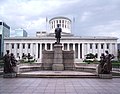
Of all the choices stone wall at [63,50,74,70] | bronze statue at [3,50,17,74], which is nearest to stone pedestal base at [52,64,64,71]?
stone wall at [63,50,74,70]

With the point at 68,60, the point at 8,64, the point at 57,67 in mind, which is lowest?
the point at 57,67

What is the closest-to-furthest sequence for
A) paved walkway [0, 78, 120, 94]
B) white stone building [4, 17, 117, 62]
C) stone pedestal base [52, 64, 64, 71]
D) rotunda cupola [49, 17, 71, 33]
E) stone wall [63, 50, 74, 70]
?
paved walkway [0, 78, 120, 94]
stone pedestal base [52, 64, 64, 71]
stone wall [63, 50, 74, 70]
white stone building [4, 17, 117, 62]
rotunda cupola [49, 17, 71, 33]

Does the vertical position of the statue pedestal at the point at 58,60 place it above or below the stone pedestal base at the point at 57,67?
above

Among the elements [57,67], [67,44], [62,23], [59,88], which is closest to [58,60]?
[57,67]

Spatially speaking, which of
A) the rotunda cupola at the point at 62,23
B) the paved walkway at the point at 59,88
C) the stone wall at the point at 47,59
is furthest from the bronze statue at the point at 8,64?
the rotunda cupola at the point at 62,23

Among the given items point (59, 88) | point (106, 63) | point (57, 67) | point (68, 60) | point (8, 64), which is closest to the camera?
point (59, 88)

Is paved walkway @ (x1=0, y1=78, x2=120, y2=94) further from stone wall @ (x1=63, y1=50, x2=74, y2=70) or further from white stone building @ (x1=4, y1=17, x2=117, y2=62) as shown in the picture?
white stone building @ (x1=4, y1=17, x2=117, y2=62)

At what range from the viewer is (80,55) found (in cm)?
10950

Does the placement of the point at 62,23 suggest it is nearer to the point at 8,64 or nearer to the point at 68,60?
the point at 68,60

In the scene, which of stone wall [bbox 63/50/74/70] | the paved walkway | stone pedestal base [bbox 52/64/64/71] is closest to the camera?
the paved walkway

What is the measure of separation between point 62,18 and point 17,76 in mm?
98337

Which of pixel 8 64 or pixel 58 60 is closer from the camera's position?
pixel 8 64

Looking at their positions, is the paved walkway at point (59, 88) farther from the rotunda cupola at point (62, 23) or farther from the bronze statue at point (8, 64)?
the rotunda cupola at point (62, 23)

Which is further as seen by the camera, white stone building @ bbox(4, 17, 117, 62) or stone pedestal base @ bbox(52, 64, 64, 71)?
white stone building @ bbox(4, 17, 117, 62)
